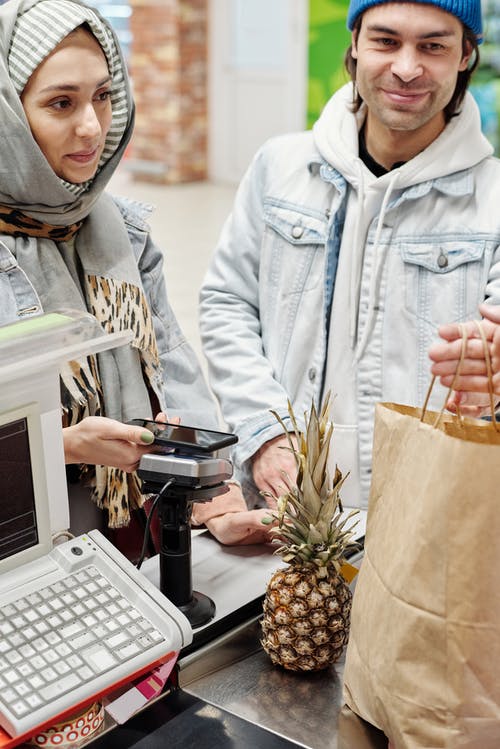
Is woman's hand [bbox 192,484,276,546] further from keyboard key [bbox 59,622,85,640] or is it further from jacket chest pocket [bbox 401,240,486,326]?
jacket chest pocket [bbox 401,240,486,326]

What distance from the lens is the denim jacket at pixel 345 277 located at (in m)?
2.08

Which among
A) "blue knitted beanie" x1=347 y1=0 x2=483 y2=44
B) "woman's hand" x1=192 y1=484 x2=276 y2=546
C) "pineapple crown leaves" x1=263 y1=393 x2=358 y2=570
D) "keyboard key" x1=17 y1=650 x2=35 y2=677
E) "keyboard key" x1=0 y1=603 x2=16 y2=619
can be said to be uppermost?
"blue knitted beanie" x1=347 y1=0 x2=483 y2=44

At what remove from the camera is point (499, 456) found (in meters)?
1.01

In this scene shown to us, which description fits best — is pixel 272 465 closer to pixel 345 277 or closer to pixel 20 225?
pixel 345 277

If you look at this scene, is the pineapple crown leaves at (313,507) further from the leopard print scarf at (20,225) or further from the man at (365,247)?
the leopard print scarf at (20,225)

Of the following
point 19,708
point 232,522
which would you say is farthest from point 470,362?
point 19,708

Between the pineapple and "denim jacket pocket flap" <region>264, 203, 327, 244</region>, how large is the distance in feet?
3.07

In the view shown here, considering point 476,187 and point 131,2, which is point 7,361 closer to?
point 476,187

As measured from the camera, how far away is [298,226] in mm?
2225

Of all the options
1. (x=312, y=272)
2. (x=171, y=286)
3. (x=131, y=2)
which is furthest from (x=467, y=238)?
(x=131, y=2)

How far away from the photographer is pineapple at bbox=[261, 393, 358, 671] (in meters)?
1.31

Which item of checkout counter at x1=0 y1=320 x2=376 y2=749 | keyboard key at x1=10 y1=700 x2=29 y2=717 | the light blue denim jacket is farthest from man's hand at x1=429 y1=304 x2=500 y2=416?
the light blue denim jacket

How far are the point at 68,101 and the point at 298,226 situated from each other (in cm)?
69

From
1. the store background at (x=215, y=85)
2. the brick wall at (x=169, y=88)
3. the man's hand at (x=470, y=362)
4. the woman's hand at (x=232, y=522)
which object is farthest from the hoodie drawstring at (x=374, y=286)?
the brick wall at (x=169, y=88)
